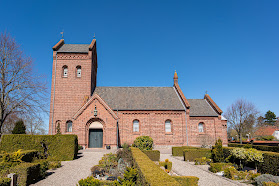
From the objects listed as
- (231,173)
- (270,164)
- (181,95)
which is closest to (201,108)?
(181,95)

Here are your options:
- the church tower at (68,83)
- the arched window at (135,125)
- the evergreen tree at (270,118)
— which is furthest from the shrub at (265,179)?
the evergreen tree at (270,118)

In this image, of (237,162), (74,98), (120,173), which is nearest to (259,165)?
(237,162)

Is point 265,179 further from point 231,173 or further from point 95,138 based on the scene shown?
point 95,138

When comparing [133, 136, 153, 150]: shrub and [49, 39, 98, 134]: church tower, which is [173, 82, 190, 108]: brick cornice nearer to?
[133, 136, 153, 150]: shrub

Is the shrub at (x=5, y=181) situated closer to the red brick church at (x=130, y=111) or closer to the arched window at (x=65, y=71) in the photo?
the red brick church at (x=130, y=111)

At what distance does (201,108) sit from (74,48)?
24.2 m

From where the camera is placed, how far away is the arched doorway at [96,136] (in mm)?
24473

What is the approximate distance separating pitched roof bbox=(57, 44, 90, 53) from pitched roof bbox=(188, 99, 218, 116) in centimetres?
2052

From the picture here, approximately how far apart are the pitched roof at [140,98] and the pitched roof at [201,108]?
268cm

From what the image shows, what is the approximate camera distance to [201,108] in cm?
3061

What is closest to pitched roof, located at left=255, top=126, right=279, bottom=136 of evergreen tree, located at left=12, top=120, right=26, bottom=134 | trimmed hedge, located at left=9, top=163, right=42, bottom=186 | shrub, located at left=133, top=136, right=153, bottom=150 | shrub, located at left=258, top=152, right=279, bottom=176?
shrub, located at left=133, top=136, right=153, bottom=150

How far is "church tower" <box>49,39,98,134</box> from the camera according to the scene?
26453 mm

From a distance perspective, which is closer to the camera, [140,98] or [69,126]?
[69,126]

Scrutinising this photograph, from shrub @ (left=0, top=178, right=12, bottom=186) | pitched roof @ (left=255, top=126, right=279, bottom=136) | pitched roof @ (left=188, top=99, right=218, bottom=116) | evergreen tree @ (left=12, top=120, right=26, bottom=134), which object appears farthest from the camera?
pitched roof @ (left=255, top=126, right=279, bottom=136)
